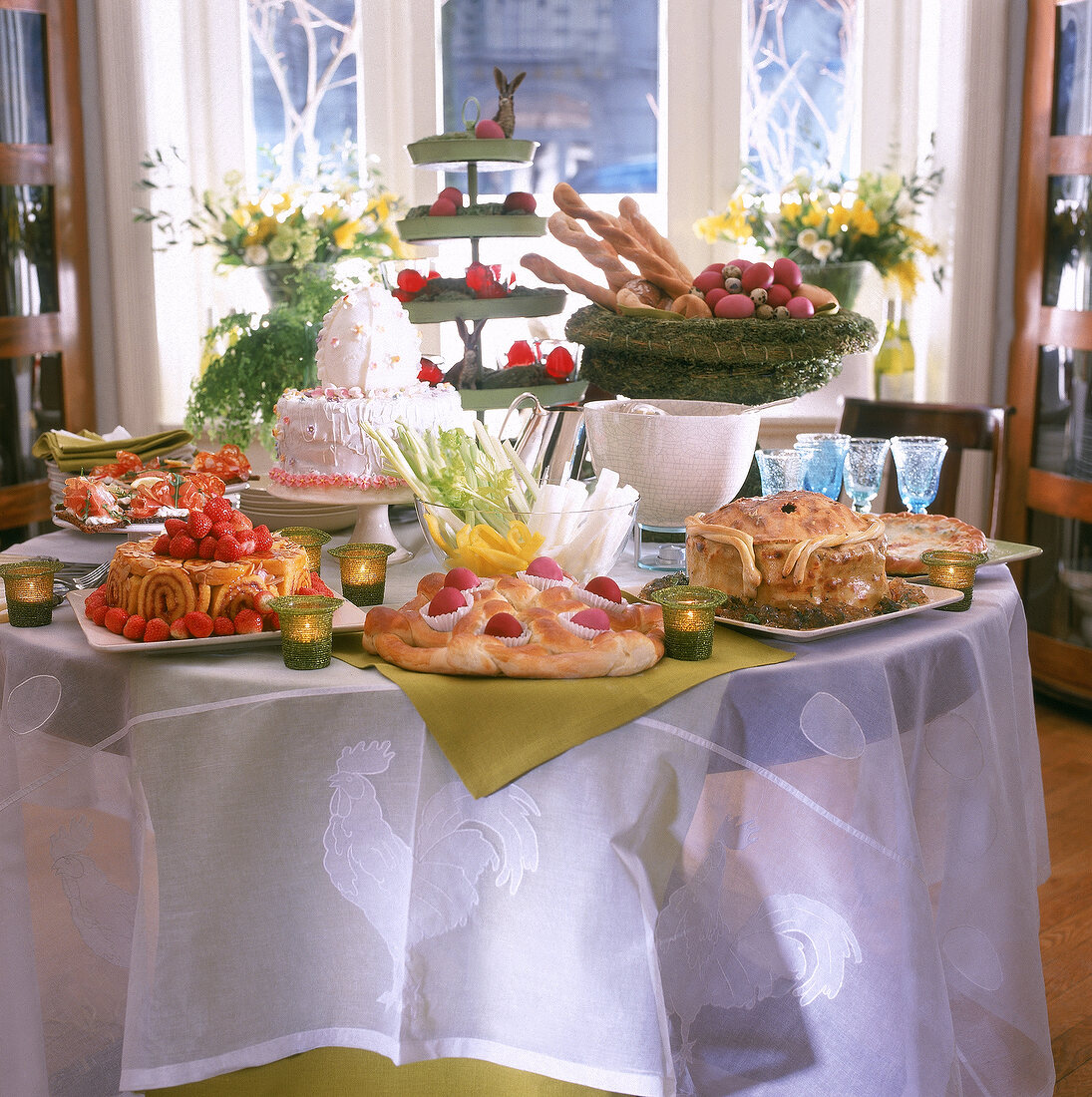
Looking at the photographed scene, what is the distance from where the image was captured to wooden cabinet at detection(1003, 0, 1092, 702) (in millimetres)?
3332

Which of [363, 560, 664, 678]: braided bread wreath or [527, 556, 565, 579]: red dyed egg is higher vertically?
[527, 556, 565, 579]: red dyed egg

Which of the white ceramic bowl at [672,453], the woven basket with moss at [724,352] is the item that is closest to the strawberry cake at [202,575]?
the white ceramic bowl at [672,453]

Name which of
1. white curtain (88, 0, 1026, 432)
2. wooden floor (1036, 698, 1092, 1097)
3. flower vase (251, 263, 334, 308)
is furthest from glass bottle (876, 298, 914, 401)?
flower vase (251, 263, 334, 308)

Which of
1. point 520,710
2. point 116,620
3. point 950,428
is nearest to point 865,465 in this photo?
point 520,710

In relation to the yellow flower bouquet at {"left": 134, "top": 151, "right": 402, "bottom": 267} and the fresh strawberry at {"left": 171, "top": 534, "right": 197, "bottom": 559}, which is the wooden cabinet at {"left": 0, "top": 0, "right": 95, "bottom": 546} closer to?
the yellow flower bouquet at {"left": 134, "top": 151, "right": 402, "bottom": 267}

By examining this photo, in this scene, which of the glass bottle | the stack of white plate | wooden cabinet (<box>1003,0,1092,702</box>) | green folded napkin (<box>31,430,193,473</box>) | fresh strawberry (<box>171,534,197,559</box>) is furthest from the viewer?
the glass bottle

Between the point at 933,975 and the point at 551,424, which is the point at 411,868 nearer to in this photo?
the point at 933,975

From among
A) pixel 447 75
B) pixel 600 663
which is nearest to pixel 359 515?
pixel 600 663

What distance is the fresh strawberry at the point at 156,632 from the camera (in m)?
1.20

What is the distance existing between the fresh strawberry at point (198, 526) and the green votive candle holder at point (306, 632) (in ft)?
0.50

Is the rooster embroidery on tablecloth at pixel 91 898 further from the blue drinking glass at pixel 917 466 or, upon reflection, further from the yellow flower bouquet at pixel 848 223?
the yellow flower bouquet at pixel 848 223

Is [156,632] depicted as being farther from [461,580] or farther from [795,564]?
[795,564]

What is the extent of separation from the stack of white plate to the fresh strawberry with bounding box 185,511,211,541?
552 millimetres

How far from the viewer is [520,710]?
1105 mm
